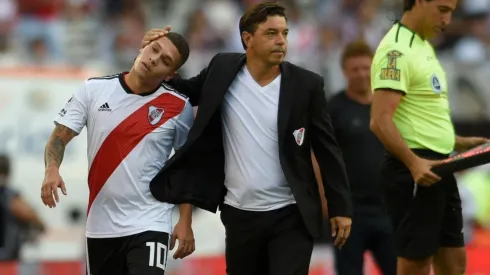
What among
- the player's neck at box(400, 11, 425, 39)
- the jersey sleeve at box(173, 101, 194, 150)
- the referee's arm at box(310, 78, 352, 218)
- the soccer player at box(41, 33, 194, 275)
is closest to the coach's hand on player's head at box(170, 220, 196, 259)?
the soccer player at box(41, 33, 194, 275)

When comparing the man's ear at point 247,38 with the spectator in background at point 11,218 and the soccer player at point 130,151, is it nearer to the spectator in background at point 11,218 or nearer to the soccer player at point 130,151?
the soccer player at point 130,151

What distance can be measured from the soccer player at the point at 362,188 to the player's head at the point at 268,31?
250 centimetres

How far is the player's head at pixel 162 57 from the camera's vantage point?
26.5ft

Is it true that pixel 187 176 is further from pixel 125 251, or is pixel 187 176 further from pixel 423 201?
pixel 423 201

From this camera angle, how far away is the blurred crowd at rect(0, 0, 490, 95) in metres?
18.0

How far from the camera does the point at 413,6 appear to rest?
8656mm

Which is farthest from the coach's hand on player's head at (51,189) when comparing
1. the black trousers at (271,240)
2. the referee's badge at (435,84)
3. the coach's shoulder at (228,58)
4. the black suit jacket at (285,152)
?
the referee's badge at (435,84)

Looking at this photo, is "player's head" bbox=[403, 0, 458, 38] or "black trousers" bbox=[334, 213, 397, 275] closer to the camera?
"player's head" bbox=[403, 0, 458, 38]

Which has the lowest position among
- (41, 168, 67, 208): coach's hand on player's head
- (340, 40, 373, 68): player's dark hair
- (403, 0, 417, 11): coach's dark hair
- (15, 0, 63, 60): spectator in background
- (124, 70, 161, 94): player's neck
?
→ (41, 168, 67, 208): coach's hand on player's head

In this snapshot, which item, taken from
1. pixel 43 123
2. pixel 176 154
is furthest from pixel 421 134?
pixel 43 123

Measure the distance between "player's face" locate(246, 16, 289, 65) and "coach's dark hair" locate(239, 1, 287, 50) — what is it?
0.03m

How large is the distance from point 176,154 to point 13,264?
4248 mm

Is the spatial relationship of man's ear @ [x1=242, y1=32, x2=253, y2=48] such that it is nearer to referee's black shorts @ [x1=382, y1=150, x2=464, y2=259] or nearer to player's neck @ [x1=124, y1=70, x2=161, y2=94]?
player's neck @ [x1=124, y1=70, x2=161, y2=94]

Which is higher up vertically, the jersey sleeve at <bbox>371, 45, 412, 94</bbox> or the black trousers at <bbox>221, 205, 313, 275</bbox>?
the jersey sleeve at <bbox>371, 45, 412, 94</bbox>
